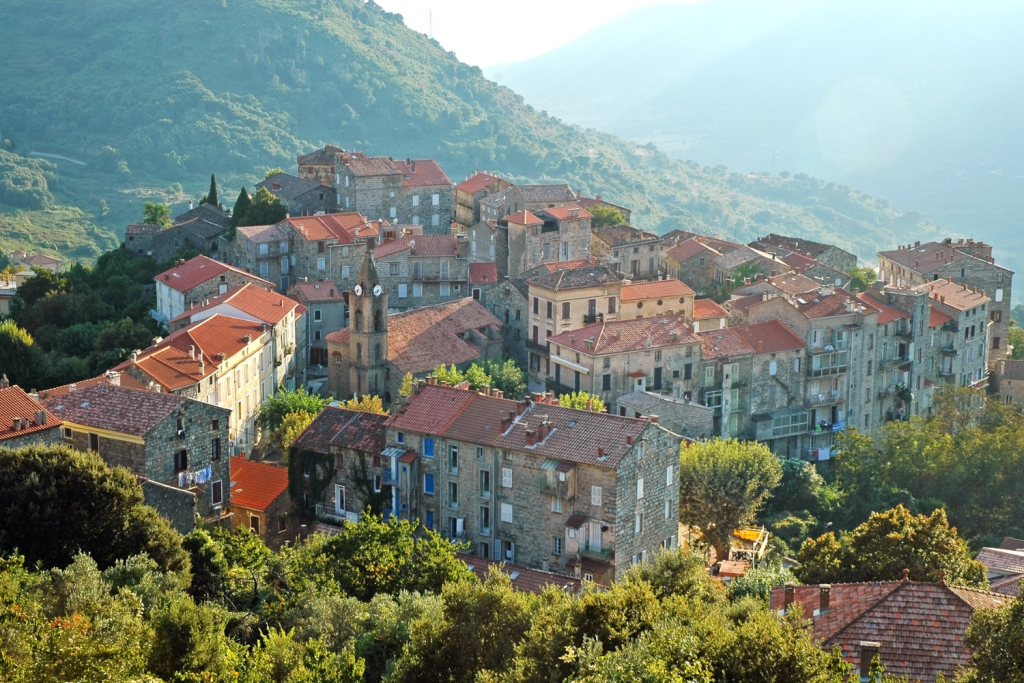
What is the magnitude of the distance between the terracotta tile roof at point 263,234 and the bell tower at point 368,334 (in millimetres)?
14013

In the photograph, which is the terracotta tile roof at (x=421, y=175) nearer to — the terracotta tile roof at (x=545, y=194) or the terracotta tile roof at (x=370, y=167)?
the terracotta tile roof at (x=370, y=167)

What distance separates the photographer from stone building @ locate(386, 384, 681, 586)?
47.3 m

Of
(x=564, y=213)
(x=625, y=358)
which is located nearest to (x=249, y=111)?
(x=564, y=213)

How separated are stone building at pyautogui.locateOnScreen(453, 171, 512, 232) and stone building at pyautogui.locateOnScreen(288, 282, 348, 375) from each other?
47.8ft

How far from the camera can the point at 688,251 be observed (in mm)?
86562

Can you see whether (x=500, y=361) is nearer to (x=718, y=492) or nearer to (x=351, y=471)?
(x=718, y=492)

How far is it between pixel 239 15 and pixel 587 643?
582 ft

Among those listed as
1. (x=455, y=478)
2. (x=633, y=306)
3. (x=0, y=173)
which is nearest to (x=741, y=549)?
(x=455, y=478)

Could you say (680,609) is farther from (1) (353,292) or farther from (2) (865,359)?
(2) (865,359)

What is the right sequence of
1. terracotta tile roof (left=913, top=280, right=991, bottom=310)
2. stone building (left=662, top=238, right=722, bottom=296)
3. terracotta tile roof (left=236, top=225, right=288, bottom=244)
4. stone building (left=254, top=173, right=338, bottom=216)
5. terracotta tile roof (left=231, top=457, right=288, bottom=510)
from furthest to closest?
stone building (left=254, top=173, right=338, bottom=216)
stone building (left=662, top=238, right=722, bottom=296)
terracotta tile roof (left=913, top=280, right=991, bottom=310)
terracotta tile roof (left=236, top=225, right=288, bottom=244)
terracotta tile roof (left=231, top=457, right=288, bottom=510)

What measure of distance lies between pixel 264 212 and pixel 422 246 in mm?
12406

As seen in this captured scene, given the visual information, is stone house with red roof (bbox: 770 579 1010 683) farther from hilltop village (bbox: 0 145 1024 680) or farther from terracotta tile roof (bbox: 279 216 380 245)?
terracotta tile roof (bbox: 279 216 380 245)

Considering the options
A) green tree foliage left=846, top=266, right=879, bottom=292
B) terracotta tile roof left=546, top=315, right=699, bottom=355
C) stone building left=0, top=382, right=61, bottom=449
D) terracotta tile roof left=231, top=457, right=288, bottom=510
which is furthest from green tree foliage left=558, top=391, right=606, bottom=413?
green tree foliage left=846, top=266, right=879, bottom=292

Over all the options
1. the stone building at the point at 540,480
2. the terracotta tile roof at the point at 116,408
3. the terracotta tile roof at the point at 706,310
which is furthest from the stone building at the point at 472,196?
the terracotta tile roof at the point at 116,408
